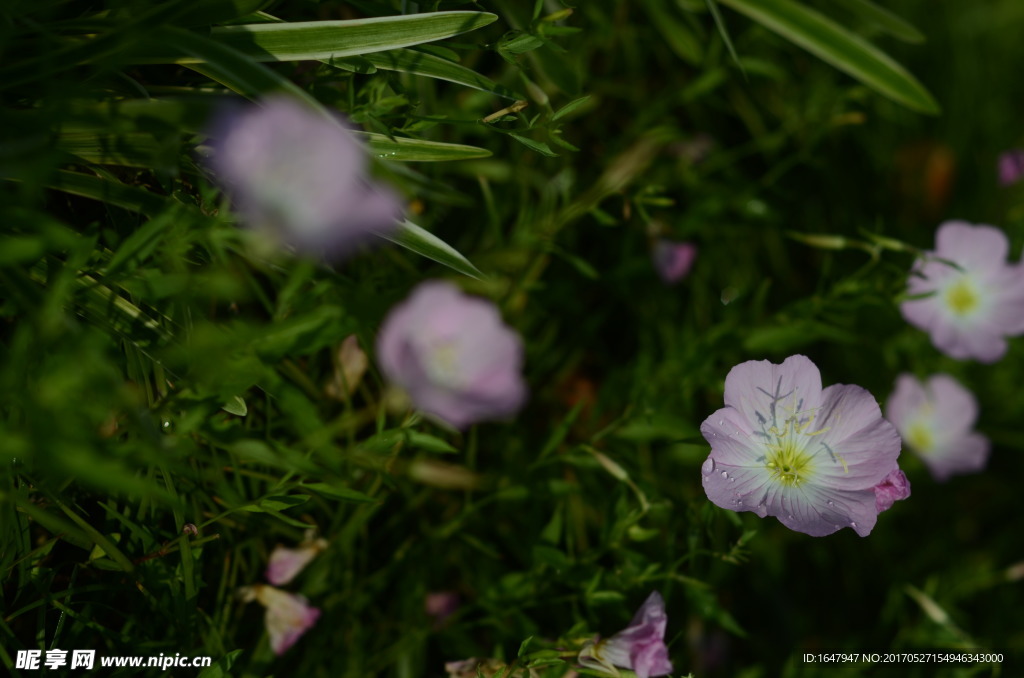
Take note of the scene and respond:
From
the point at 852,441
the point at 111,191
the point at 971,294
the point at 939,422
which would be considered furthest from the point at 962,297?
the point at 111,191

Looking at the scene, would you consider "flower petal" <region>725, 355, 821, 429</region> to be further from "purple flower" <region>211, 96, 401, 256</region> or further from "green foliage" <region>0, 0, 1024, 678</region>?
"purple flower" <region>211, 96, 401, 256</region>

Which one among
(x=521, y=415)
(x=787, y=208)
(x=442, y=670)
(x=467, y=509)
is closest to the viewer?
(x=467, y=509)

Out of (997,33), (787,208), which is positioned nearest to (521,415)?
(787,208)

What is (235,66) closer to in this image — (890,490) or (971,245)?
(890,490)

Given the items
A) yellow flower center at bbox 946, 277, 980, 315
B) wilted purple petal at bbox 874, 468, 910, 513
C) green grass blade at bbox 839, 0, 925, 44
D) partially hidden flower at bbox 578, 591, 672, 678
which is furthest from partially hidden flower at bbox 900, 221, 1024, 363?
partially hidden flower at bbox 578, 591, 672, 678

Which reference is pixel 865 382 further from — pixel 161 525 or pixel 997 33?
pixel 161 525

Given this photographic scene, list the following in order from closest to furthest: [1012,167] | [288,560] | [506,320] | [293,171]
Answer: [293,171] < [288,560] < [506,320] < [1012,167]
